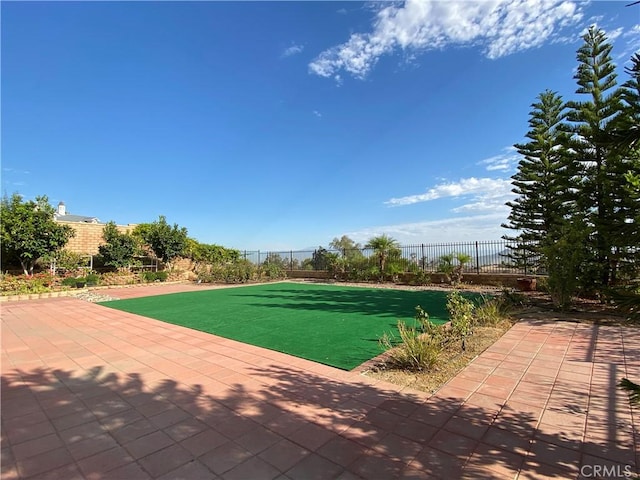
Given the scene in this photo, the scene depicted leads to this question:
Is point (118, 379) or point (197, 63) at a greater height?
point (197, 63)

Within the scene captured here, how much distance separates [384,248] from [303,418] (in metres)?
12.9

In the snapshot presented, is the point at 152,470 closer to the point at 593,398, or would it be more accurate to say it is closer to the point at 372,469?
the point at 372,469

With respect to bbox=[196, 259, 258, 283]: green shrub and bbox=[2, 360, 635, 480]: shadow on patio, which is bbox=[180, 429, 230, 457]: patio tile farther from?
bbox=[196, 259, 258, 283]: green shrub

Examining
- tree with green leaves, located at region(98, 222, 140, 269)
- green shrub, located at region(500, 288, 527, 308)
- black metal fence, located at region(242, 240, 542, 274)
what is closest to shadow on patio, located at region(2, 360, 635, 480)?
green shrub, located at region(500, 288, 527, 308)

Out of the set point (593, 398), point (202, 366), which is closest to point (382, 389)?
point (593, 398)

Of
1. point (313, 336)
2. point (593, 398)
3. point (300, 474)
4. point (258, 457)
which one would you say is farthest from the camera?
point (313, 336)

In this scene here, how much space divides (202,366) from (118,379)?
0.88 meters

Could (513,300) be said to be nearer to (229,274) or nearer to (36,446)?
(36,446)

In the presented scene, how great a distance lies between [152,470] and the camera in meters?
1.91

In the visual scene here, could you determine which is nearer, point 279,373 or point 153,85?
point 279,373

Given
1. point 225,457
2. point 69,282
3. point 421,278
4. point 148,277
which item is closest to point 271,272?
point 148,277

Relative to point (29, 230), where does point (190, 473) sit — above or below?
below

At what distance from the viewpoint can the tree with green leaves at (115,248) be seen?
50.8 feet

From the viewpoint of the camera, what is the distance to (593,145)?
8.38m
